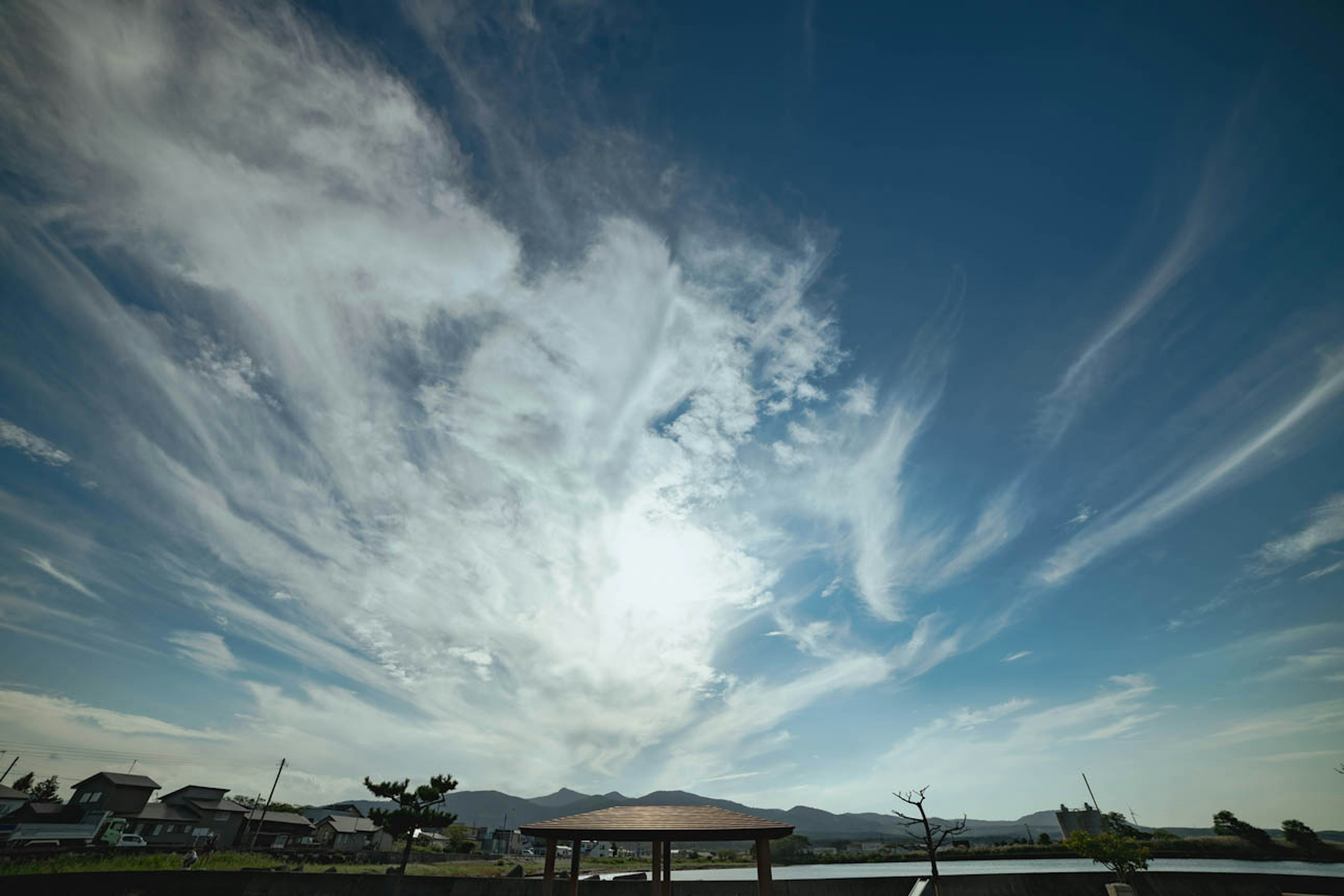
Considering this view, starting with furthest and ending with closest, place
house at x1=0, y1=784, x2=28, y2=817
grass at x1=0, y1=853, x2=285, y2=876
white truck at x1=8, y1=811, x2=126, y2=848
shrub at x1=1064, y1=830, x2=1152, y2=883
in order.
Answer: house at x1=0, y1=784, x2=28, y2=817, white truck at x1=8, y1=811, x2=126, y2=848, grass at x1=0, y1=853, x2=285, y2=876, shrub at x1=1064, y1=830, x2=1152, y2=883

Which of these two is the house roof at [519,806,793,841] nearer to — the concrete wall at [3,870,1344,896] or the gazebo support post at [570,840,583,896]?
the gazebo support post at [570,840,583,896]

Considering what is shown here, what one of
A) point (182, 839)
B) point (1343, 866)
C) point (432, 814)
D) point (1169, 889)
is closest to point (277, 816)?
point (182, 839)

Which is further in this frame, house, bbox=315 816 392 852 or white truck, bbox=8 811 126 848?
house, bbox=315 816 392 852

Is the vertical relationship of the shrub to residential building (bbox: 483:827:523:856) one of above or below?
above

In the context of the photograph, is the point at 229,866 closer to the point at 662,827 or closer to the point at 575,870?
the point at 575,870

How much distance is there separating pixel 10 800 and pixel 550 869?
300 ft

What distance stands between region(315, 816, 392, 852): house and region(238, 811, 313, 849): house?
242cm

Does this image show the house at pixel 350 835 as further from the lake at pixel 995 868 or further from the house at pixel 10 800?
the lake at pixel 995 868

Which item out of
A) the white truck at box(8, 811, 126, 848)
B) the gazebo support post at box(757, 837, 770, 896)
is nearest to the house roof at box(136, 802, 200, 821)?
the white truck at box(8, 811, 126, 848)

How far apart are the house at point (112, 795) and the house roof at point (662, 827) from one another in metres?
81.5

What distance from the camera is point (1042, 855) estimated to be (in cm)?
6225

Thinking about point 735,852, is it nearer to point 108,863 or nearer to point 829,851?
point 829,851

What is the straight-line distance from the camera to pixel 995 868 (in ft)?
161

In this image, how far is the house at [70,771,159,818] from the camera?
60188 millimetres
